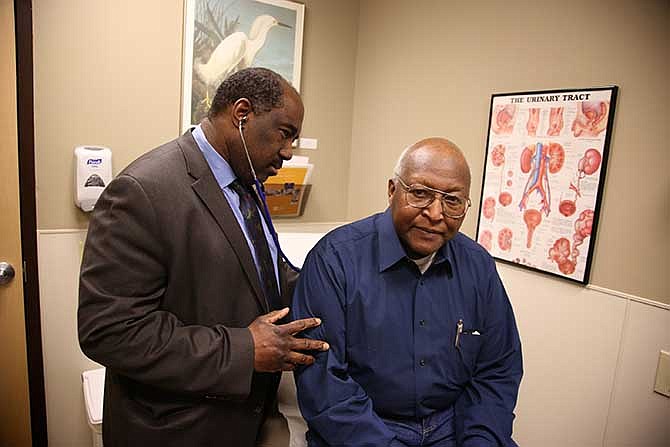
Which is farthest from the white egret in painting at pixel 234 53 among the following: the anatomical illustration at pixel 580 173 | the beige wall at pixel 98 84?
the anatomical illustration at pixel 580 173

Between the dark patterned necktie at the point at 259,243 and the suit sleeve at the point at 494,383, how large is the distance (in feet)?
1.98

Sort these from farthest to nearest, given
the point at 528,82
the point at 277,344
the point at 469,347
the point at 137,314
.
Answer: the point at 528,82 → the point at 469,347 → the point at 277,344 → the point at 137,314

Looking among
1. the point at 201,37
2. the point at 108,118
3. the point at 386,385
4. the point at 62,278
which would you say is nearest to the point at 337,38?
the point at 201,37

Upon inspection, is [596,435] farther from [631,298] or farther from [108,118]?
[108,118]

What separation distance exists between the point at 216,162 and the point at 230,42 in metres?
1.37

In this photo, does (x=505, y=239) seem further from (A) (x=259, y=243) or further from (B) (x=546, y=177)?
(A) (x=259, y=243)

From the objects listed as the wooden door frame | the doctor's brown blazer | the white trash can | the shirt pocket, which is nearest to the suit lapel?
the doctor's brown blazer

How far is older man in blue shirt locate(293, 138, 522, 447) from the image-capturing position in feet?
4.06

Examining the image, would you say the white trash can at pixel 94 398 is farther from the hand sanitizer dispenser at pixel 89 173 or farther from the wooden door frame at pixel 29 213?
the hand sanitizer dispenser at pixel 89 173

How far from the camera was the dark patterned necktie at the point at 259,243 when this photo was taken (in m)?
1.26

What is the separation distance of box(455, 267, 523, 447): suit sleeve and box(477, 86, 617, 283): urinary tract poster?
0.53 metres

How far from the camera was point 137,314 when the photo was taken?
40.6 inches

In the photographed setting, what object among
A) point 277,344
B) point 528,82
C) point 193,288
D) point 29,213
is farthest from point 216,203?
point 528,82

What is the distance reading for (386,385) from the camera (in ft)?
4.27
